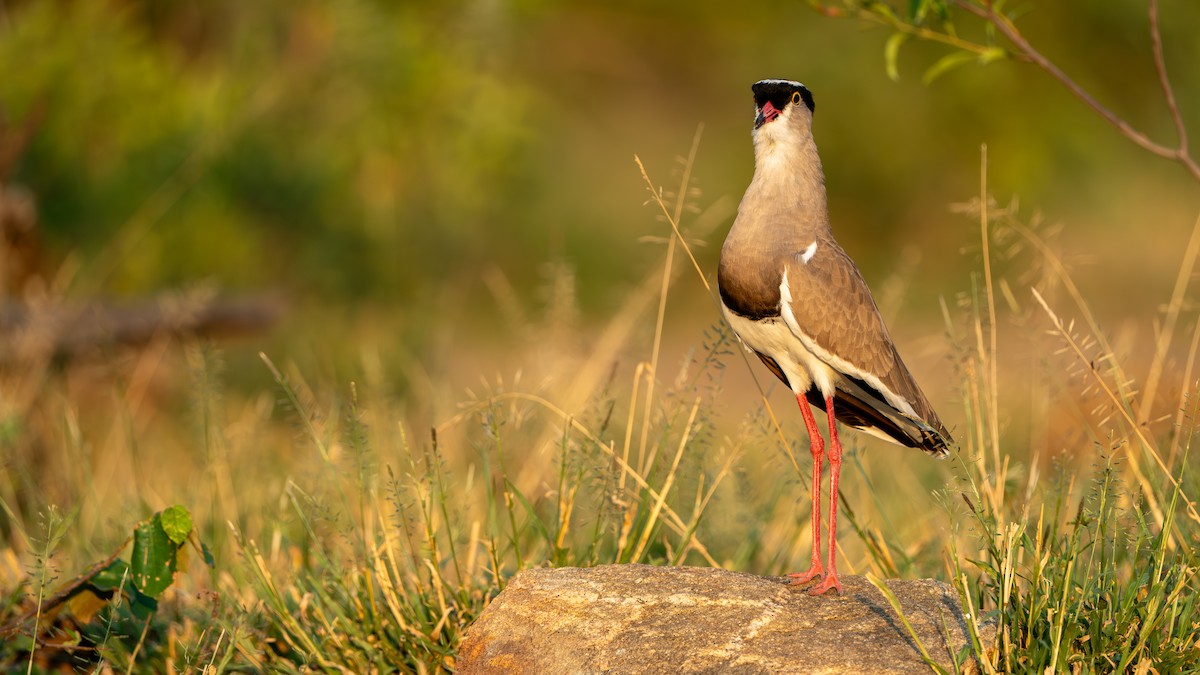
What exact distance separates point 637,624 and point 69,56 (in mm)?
6284

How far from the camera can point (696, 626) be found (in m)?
3.16

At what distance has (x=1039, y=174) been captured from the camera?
42.9 ft

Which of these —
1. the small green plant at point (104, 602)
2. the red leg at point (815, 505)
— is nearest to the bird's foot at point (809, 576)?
the red leg at point (815, 505)

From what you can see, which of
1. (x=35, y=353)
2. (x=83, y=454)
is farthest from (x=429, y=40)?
(x=83, y=454)

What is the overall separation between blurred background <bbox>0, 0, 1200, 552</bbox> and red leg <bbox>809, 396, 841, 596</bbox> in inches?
29.8

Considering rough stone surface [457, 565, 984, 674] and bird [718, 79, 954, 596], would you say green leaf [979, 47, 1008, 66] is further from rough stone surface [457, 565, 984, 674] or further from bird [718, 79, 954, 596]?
rough stone surface [457, 565, 984, 674]

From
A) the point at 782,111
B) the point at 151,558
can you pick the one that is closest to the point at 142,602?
the point at 151,558

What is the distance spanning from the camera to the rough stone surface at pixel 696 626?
3021 mm

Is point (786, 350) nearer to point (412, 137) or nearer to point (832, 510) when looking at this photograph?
point (832, 510)

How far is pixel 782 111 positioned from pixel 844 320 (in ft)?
1.89

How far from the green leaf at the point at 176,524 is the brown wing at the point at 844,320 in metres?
1.70

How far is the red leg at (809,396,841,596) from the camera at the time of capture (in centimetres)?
340

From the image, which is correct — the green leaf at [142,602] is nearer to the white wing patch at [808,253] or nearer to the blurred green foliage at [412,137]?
the white wing patch at [808,253]

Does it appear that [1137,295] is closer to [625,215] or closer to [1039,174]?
[1039,174]
